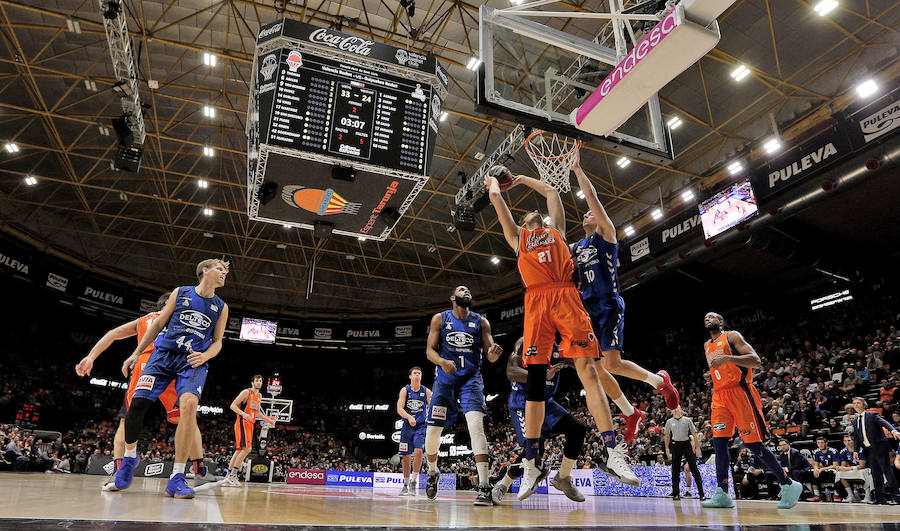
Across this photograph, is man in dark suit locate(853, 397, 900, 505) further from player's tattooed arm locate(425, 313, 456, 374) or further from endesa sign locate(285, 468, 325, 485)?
endesa sign locate(285, 468, 325, 485)

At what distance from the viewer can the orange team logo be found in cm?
805

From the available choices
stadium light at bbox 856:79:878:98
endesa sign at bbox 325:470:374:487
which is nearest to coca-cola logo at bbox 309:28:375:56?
stadium light at bbox 856:79:878:98

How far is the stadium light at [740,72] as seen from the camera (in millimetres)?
12757

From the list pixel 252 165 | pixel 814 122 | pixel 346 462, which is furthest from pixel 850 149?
pixel 346 462

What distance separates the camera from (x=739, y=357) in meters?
5.25

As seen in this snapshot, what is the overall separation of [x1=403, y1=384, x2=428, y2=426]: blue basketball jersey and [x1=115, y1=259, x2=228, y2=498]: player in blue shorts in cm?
474

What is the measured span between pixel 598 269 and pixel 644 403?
15642 millimetres

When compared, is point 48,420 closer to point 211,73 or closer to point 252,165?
point 211,73

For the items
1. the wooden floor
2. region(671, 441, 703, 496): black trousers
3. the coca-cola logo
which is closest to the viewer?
the wooden floor

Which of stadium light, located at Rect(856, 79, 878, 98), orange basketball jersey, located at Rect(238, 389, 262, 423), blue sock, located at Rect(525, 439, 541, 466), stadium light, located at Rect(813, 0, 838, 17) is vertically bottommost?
blue sock, located at Rect(525, 439, 541, 466)

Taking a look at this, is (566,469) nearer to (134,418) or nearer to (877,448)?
(134,418)

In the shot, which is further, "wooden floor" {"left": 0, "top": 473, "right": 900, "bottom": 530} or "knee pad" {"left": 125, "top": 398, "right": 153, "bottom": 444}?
"knee pad" {"left": 125, "top": 398, "right": 153, "bottom": 444}

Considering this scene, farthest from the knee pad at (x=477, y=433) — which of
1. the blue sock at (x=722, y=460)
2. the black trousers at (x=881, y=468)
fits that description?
the black trousers at (x=881, y=468)

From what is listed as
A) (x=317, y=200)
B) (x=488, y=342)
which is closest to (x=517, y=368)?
(x=488, y=342)
